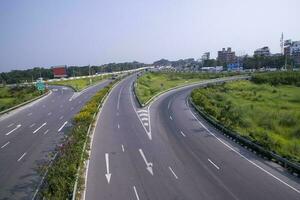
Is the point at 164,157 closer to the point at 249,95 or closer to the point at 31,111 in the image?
the point at 31,111

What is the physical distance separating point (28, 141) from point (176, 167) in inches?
848

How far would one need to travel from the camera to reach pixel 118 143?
41.3 metres

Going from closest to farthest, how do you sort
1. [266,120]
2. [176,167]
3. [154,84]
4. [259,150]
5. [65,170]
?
[65,170]
[176,167]
[259,150]
[266,120]
[154,84]

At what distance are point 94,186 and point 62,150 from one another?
8.18m

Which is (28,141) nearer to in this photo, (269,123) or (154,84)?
(269,123)

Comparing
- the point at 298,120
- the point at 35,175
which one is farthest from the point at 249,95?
the point at 35,175

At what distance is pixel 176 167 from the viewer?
105 ft

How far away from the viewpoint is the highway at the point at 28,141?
29.3 meters

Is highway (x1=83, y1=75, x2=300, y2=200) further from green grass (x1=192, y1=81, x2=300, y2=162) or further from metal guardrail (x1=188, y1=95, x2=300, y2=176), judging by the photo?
green grass (x1=192, y1=81, x2=300, y2=162)

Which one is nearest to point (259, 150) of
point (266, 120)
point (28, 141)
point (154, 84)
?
point (266, 120)

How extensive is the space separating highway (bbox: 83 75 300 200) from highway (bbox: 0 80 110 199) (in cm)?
510

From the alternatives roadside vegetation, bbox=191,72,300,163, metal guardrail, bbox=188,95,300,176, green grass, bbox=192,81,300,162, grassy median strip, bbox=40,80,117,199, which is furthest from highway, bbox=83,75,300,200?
roadside vegetation, bbox=191,72,300,163

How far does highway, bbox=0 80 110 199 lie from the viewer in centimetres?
2931

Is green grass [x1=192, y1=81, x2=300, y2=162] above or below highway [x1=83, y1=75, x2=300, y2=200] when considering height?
below
